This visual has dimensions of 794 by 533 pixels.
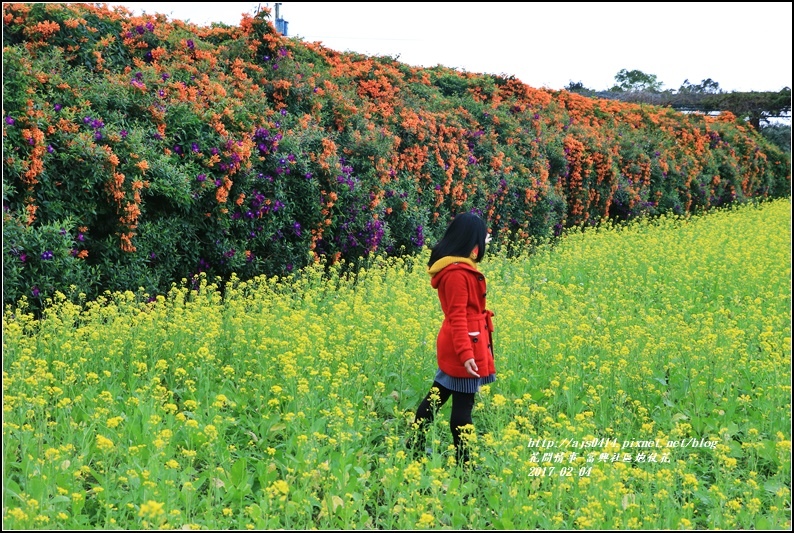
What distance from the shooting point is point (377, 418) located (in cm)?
473

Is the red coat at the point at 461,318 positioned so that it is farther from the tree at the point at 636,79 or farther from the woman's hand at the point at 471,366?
the tree at the point at 636,79

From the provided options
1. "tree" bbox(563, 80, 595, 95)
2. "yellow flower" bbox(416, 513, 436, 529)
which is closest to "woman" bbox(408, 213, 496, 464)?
"yellow flower" bbox(416, 513, 436, 529)

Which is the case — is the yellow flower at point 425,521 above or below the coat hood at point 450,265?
below

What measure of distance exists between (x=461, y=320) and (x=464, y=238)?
1.56 feet

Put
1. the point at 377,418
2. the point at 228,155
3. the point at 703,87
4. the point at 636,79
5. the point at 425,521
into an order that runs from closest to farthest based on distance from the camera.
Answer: the point at 425,521 < the point at 377,418 < the point at 228,155 < the point at 703,87 < the point at 636,79

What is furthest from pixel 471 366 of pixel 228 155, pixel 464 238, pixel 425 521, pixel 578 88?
pixel 578 88

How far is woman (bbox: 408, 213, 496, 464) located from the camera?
13.6 ft

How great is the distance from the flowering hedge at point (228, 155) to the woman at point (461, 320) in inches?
135

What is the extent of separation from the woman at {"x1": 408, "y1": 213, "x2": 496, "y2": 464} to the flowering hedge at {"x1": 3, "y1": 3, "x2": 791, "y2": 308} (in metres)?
3.42

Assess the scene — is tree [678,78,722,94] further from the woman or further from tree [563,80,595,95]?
the woman

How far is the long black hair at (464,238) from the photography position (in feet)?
13.9

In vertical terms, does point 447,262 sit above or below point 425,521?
above

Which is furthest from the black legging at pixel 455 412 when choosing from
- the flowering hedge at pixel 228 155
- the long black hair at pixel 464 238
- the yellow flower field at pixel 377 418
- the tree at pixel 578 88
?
the tree at pixel 578 88

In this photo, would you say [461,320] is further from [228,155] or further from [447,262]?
[228,155]
